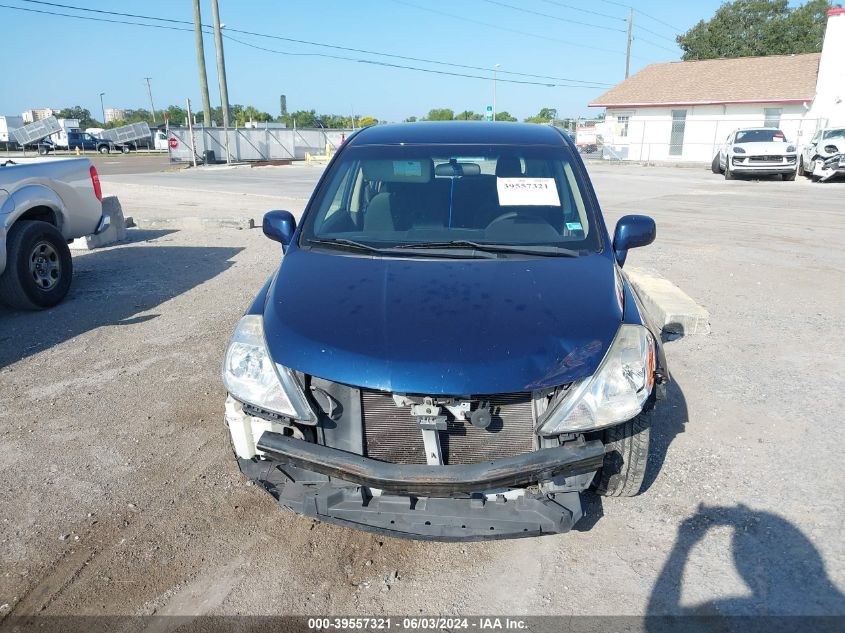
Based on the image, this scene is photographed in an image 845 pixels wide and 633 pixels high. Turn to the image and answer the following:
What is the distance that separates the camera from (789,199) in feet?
51.2

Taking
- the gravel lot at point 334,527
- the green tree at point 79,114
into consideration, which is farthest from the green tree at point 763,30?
the green tree at point 79,114

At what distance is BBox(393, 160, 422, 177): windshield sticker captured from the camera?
3.88m

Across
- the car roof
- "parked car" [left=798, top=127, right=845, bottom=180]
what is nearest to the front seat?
the car roof

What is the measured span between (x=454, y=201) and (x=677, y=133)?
3691 cm

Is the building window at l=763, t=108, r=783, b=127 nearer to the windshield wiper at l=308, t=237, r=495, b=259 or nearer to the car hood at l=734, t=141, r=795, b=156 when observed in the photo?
the car hood at l=734, t=141, r=795, b=156

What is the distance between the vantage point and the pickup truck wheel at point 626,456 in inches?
109

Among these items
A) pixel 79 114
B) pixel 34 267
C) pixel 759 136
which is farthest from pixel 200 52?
pixel 79 114

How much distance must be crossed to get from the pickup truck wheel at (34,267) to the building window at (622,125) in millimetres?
37545

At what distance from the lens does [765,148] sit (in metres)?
21.4

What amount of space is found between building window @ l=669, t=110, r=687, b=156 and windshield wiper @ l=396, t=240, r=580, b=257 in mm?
36461

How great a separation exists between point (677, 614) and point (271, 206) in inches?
534

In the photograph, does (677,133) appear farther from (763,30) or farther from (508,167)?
(508,167)

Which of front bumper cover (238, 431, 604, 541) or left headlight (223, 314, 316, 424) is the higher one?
left headlight (223, 314, 316, 424)

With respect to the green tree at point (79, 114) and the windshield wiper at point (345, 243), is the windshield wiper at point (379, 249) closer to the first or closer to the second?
the windshield wiper at point (345, 243)
